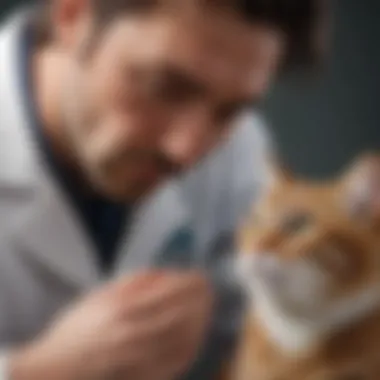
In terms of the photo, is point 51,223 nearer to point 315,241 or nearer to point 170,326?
point 170,326

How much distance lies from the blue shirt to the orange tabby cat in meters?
0.13

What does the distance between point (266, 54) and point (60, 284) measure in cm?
28

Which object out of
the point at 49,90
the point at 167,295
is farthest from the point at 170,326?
the point at 49,90

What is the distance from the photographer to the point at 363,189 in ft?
2.98

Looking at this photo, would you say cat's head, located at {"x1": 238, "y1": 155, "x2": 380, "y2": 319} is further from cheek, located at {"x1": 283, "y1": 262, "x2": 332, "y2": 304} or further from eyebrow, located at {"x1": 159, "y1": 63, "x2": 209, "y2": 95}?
eyebrow, located at {"x1": 159, "y1": 63, "x2": 209, "y2": 95}

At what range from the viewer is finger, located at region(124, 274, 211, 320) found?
85 cm

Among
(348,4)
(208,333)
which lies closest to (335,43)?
(348,4)

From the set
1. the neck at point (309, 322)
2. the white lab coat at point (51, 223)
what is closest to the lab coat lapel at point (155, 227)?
the white lab coat at point (51, 223)

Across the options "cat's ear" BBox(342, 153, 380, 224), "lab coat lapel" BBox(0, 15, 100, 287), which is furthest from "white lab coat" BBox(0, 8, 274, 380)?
"cat's ear" BBox(342, 153, 380, 224)

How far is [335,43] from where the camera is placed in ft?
2.94

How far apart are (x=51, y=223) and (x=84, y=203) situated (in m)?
0.04

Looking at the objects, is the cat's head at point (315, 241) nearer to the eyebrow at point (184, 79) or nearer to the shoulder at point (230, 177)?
the shoulder at point (230, 177)

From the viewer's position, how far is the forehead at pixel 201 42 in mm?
815

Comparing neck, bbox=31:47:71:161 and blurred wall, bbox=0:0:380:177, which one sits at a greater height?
neck, bbox=31:47:71:161
